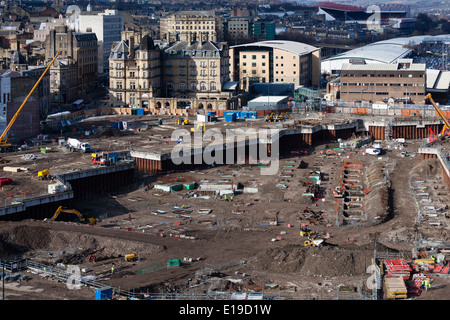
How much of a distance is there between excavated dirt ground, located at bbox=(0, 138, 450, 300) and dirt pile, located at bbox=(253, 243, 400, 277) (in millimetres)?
47

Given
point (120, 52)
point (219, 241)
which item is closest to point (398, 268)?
point (219, 241)

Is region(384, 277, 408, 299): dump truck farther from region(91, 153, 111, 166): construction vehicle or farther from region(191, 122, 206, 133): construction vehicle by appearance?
region(191, 122, 206, 133): construction vehicle

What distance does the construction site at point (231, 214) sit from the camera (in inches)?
1572

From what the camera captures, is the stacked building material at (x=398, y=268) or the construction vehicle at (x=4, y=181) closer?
the stacked building material at (x=398, y=268)

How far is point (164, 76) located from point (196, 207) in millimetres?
41969

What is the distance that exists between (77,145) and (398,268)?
3500cm

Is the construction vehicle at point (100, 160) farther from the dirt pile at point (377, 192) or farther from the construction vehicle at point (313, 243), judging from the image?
the construction vehicle at point (313, 243)

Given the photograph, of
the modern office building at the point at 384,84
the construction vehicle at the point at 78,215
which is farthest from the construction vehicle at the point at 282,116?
the construction vehicle at the point at 78,215

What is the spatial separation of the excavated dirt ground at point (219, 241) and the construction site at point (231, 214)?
9 cm

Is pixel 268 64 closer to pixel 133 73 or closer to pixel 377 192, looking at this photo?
pixel 133 73

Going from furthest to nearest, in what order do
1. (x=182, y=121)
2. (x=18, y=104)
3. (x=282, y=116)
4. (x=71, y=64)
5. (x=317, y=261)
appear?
(x=71, y=64), (x=282, y=116), (x=182, y=121), (x=18, y=104), (x=317, y=261)

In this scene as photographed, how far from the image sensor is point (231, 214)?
54.4 metres

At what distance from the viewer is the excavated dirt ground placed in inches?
1572
